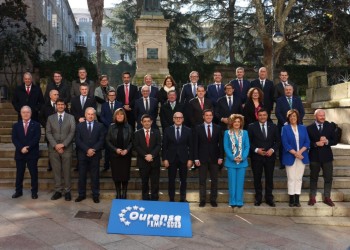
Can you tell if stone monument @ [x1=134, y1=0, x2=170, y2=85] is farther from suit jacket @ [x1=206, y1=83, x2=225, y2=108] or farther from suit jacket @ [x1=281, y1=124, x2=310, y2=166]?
suit jacket @ [x1=281, y1=124, x2=310, y2=166]

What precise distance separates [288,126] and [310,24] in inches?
773

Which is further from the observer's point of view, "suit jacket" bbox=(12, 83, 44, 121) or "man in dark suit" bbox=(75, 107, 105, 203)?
"suit jacket" bbox=(12, 83, 44, 121)

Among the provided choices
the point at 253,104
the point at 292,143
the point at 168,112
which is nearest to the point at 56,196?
the point at 168,112

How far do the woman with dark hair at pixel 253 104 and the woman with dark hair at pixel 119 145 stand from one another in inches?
103

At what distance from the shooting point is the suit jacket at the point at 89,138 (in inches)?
277

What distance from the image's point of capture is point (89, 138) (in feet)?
23.2

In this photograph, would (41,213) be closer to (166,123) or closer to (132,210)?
(132,210)

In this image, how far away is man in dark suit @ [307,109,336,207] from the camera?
6.97 meters

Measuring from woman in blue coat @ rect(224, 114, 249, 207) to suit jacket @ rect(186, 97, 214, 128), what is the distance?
102cm

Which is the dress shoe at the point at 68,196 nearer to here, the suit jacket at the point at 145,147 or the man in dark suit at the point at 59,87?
the suit jacket at the point at 145,147

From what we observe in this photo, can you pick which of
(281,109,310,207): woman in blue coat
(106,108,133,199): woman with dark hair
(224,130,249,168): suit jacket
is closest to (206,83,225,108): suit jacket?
(224,130,249,168): suit jacket

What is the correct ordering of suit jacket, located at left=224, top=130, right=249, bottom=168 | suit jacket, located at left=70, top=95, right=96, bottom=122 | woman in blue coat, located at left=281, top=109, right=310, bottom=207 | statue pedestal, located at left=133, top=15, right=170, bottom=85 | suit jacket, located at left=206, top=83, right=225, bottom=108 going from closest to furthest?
1. suit jacket, located at left=224, top=130, right=249, bottom=168
2. woman in blue coat, located at left=281, top=109, right=310, bottom=207
3. suit jacket, located at left=70, top=95, right=96, bottom=122
4. suit jacket, located at left=206, top=83, right=225, bottom=108
5. statue pedestal, located at left=133, top=15, right=170, bottom=85

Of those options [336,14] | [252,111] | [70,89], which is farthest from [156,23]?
[336,14]

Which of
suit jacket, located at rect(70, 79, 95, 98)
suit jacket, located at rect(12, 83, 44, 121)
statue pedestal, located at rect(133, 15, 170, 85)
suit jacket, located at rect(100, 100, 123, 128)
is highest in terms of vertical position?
statue pedestal, located at rect(133, 15, 170, 85)
